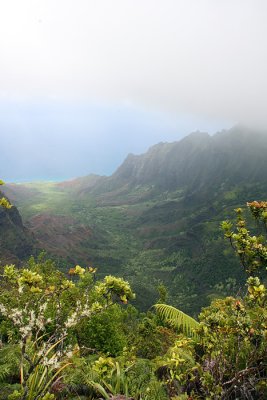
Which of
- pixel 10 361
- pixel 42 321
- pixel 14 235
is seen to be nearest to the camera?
pixel 42 321

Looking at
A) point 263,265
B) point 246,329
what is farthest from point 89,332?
point 246,329

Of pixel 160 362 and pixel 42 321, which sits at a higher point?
pixel 42 321

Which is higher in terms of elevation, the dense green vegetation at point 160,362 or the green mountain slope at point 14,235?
the dense green vegetation at point 160,362

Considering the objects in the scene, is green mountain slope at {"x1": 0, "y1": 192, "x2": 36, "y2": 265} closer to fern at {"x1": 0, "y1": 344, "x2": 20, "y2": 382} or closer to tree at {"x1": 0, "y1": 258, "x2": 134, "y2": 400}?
tree at {"x1": 0, "y1": 258, "x2": 134, "y2": 400}

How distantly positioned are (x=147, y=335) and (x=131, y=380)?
1218 centimetres

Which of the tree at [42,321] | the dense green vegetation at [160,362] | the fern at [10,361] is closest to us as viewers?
the tree at [42,321]

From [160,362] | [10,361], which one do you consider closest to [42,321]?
[10,361]

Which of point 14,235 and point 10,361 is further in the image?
point 14,235

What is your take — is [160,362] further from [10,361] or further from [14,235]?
[14,235]

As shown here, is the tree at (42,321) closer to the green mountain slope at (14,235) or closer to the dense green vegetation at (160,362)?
the dense green vegetation at (160,362)

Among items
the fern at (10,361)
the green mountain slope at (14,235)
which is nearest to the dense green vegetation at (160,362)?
the fern at (10,361)

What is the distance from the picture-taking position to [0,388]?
7.82m

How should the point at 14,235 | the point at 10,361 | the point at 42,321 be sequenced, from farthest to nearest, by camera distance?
the point at 14,235
the point at 10,361
the point at 42,321

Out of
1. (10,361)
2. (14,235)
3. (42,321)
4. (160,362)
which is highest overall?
(42,321)
